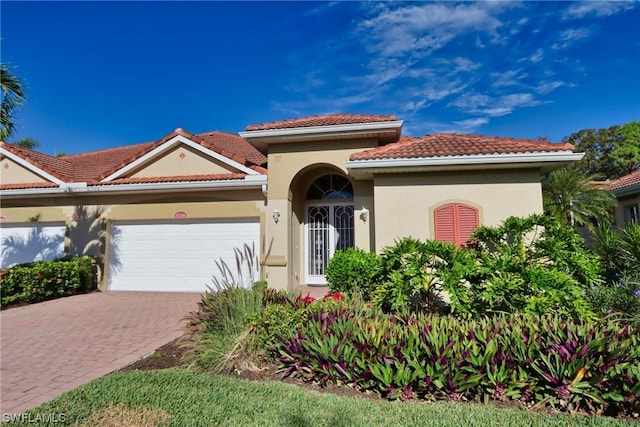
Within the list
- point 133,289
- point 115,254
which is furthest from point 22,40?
point 133,289

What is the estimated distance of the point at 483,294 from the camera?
21.4 ft

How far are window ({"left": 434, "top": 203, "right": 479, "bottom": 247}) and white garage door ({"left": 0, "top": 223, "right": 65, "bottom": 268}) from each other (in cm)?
1502

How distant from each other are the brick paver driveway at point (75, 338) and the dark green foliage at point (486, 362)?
3.45 meters

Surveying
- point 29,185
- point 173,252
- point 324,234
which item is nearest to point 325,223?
point 324,234

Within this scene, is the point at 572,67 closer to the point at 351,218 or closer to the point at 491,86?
the point at 491,86

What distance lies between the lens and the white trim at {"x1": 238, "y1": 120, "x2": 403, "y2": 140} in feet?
34.1

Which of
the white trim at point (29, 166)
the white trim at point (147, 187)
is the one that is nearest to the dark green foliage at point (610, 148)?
the white trim at point (147, 187)

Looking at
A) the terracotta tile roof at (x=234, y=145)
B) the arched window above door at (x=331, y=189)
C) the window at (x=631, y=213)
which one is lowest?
the window at (x=631, y=213)

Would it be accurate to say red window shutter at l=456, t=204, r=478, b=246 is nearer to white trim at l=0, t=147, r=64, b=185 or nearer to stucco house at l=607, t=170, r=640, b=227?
Result: stucco house at l=607, t=170, r=640, b=227

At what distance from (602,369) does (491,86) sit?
43.7 feet

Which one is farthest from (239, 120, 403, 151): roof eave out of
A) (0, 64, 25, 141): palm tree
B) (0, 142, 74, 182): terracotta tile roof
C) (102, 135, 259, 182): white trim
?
(0, 142, 74, 182): terracotta tile roof

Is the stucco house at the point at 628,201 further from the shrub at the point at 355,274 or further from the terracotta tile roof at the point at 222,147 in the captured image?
the terracotta tile roof at the point at 222,147

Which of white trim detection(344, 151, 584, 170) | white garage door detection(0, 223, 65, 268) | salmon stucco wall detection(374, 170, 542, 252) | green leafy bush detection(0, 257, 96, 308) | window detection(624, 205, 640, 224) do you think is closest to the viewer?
white trim detection(344, 151, 584, 170)

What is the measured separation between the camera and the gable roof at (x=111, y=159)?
1295 centimetres
